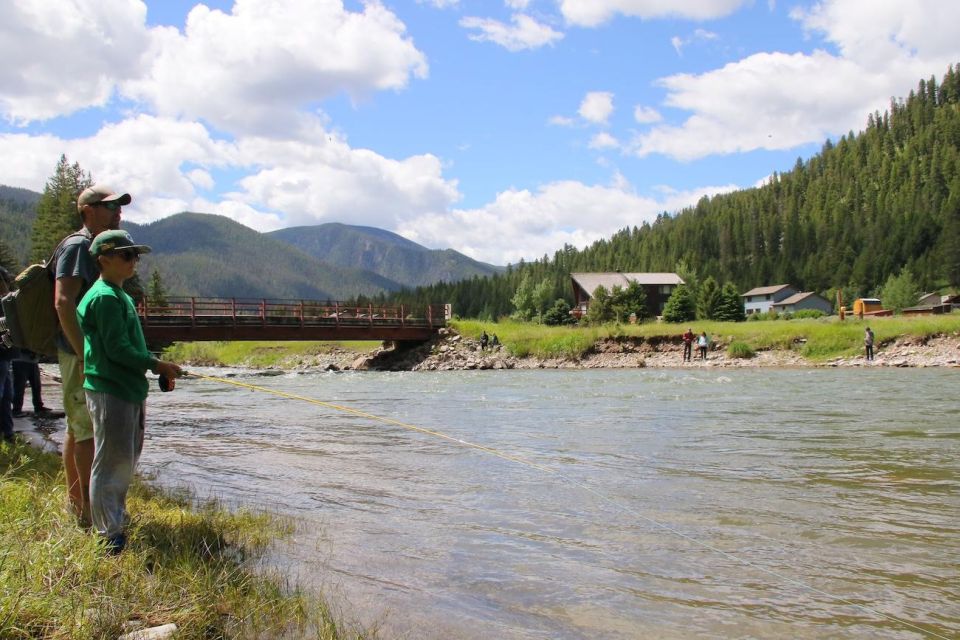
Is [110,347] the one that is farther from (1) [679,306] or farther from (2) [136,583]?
(1) [679,306]

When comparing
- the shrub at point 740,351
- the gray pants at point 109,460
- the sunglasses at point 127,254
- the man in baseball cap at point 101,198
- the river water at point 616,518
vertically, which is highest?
the man in baseball cap at point 101,198

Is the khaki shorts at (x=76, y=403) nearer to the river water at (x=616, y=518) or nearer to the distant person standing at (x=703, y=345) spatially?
the river water at (x=616, y=518)

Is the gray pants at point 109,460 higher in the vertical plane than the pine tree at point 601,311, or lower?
lower

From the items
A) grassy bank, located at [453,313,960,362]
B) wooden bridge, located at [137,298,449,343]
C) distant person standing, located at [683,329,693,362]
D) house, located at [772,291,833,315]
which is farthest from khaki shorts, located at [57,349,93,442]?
house, located at [772,291,833,315]

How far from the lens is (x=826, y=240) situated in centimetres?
13712

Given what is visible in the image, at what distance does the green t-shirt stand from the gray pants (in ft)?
0.23

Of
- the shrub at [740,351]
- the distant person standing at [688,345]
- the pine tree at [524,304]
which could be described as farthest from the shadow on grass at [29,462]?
the pine tree at [524,304]

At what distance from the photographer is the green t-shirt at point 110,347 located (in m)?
3.79

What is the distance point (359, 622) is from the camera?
3.47 m

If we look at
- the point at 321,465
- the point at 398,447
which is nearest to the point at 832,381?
the point at 398,447

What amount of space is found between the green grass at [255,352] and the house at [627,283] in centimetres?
4303

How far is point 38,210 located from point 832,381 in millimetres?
70009

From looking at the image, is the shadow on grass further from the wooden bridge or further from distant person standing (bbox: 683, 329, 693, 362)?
distant person standing (bbox: 683, 329, 693, 362)

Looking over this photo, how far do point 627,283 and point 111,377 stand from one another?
94.8 metres
